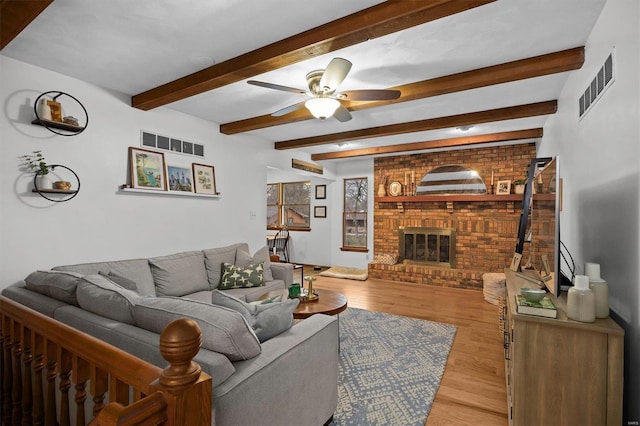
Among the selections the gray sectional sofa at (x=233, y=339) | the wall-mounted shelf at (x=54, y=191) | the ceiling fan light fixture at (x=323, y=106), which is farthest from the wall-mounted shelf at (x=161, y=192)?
the ceiling fan light fixture at (x=323, y=106)

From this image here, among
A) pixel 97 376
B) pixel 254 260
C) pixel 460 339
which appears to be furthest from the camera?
pixel 254 260

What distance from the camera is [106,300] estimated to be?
66.2 inches

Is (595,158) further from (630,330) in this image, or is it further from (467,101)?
(467,101)

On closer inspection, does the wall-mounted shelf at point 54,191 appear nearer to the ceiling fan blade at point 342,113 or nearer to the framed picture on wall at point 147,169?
the framed picture on wall at point 147,169

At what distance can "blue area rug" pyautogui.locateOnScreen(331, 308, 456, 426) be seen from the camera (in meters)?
2.12

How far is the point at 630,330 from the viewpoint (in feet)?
5.07

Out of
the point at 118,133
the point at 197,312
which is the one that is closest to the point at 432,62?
the point at 197,312

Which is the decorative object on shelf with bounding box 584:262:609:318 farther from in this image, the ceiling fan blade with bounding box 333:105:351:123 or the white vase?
the white vase

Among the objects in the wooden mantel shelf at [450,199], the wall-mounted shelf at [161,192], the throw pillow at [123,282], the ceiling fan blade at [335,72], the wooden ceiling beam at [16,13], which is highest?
the wooden ceiling beam at [16,13]

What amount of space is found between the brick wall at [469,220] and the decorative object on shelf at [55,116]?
200 inches

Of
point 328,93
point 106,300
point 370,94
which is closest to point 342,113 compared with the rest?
point 328,93

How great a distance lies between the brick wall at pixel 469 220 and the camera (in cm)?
554

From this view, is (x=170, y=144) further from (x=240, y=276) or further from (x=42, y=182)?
(x=240, y=276)

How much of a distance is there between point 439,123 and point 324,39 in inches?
101
